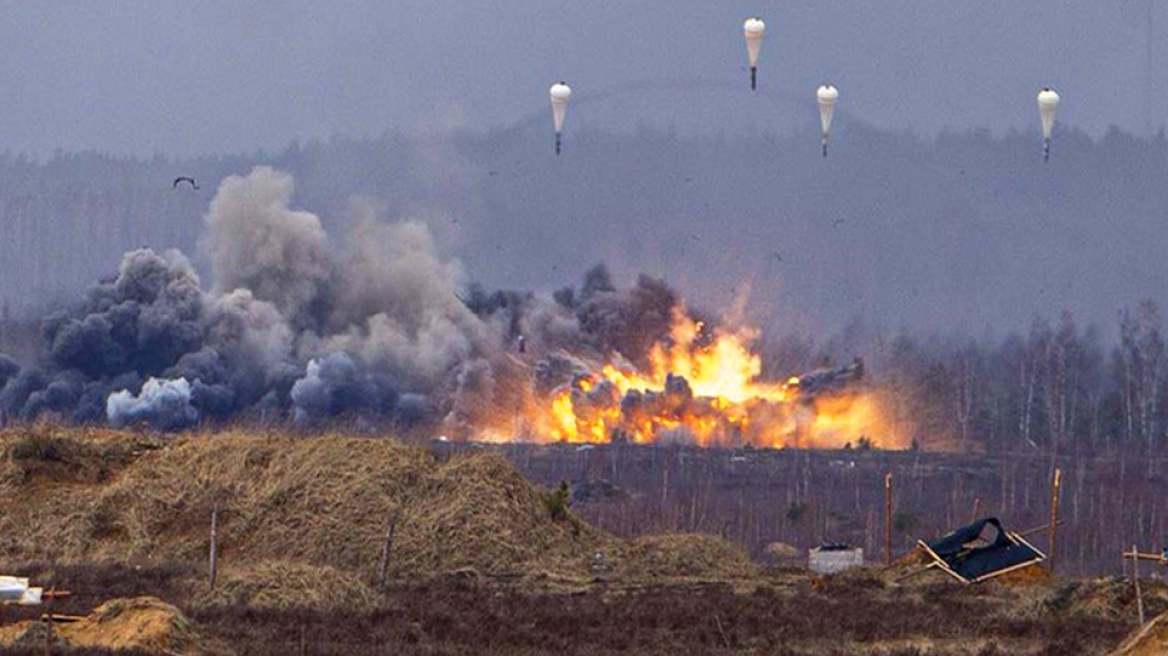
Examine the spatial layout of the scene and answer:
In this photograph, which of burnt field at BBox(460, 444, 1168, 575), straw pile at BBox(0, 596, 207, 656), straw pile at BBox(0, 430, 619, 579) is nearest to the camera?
straw pile at BBox(0, 596, 207, 656)

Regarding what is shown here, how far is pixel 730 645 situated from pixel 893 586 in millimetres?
13699

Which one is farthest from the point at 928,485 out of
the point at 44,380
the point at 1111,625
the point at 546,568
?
the point at 1111,625

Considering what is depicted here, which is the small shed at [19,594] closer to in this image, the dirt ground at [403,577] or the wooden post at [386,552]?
the dirt ground at [403,577]

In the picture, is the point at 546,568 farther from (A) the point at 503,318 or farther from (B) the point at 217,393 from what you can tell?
(A) the point at 503,318

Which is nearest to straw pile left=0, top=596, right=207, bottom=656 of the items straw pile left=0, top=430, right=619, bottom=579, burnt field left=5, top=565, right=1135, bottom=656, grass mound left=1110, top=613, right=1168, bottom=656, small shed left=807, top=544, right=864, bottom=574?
burnt field left=5, top=565, right=1135, bottom=656

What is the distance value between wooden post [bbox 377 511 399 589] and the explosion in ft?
210

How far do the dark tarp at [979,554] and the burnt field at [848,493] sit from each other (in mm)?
27360

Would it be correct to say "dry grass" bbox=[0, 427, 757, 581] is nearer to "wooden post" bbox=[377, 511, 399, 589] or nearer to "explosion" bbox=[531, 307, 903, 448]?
"wooden post" bbox=[377, 511, 399, 589]

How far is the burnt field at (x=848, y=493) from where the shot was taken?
92.4 meters

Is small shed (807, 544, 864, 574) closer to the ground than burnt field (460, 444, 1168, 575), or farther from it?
closer to the ground

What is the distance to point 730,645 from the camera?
131 ft

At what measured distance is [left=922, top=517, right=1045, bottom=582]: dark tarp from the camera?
178 ft

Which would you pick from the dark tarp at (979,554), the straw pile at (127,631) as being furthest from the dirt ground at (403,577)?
the dark tarp at (979,554)

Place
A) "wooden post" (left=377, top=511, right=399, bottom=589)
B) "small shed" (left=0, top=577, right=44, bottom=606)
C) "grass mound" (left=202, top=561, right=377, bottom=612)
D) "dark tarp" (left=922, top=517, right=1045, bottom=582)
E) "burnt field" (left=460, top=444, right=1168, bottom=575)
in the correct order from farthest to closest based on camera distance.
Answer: "burnt field" (left=460, top=444, right=1168, bottom=575) → "dark tarp" (left=922, top=517, right=1045, bottom=582) → "wooden post" (left=377, top=511, right=399, bottom=589) → "grass mound" (left=202, top=561, right=377, bottom=612) → "small shed" (left=0, top=577, right=44, bottom=606)
